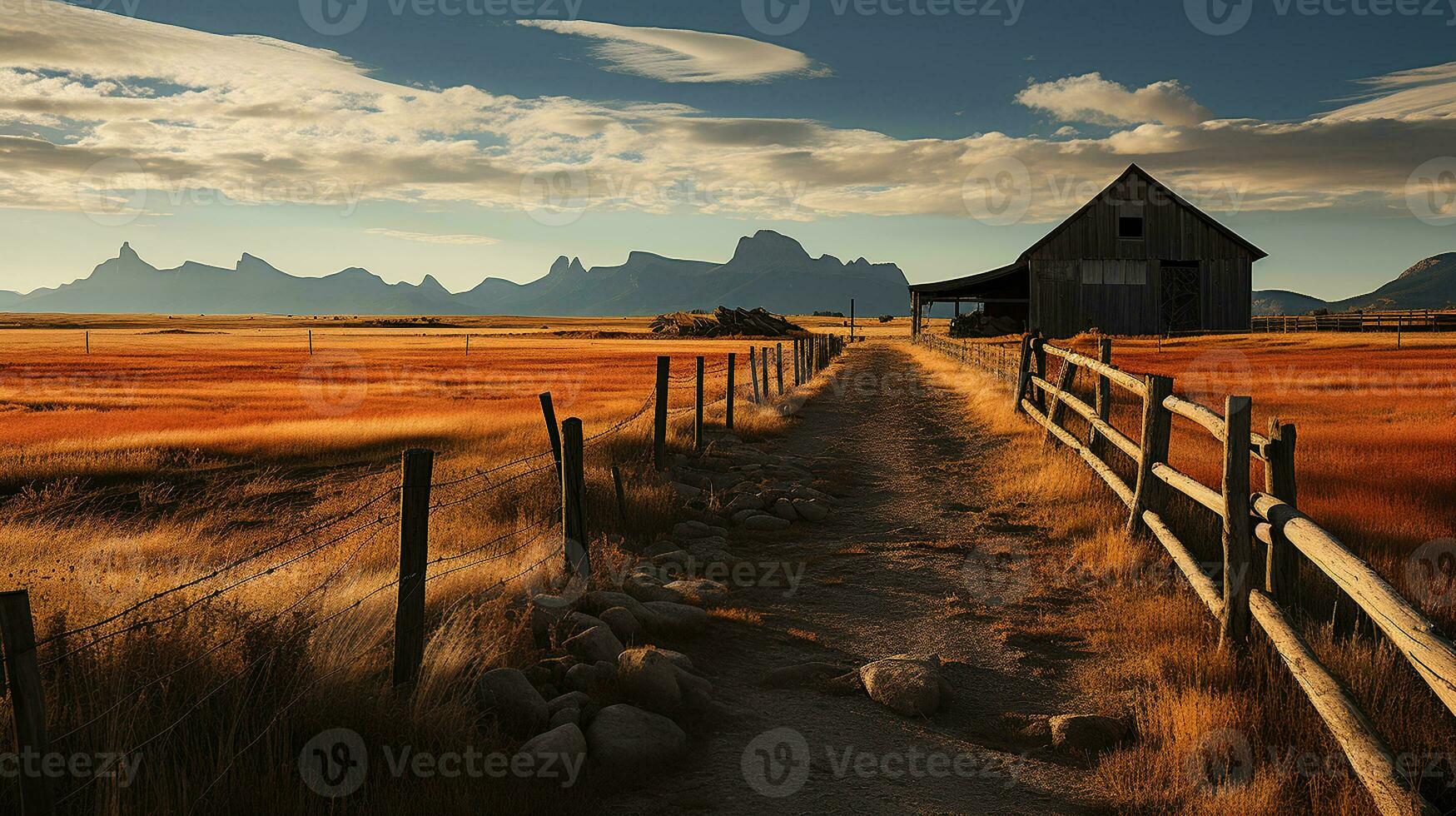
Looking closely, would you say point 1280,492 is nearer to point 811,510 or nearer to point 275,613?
point 811,510

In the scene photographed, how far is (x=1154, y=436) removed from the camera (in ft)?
26.7

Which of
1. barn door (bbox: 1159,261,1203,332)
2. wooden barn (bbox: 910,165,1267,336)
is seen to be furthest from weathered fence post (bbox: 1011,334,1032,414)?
barn door (bbox: 1159,261,1203,332)

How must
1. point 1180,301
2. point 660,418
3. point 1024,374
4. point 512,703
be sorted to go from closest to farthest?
point 512,703 → point 660,418 → point 1024,374 → point 1180,301

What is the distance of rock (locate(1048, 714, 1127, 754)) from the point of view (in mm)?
4824

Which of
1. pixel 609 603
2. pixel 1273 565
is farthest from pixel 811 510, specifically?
pixel 1273 565

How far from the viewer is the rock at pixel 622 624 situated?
20.3ft

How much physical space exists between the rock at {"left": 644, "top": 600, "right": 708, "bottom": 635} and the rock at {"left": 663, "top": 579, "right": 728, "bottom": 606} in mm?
495

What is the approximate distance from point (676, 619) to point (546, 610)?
3.21ft

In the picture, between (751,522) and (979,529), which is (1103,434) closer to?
(979,529)

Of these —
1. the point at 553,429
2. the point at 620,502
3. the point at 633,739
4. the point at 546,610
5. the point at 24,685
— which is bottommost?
the point at 633,739

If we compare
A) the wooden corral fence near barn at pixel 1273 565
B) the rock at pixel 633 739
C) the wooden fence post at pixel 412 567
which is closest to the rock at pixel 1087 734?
the wooden corral fence near barn at pixel 1273 565

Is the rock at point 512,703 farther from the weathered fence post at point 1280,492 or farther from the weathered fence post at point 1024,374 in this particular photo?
the weathered fence post at point 1024,374

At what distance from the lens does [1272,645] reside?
5.25 meters

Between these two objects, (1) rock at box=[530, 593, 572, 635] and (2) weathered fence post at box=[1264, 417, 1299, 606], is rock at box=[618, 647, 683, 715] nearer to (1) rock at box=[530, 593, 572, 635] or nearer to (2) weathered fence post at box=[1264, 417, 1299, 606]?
(1) rock at box=[530, 593, 572, 635]
